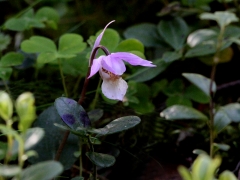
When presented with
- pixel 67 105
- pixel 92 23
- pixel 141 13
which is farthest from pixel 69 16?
pixel 67 105

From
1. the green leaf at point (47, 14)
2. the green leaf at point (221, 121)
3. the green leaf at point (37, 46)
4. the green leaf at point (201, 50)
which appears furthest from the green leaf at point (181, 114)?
the green leaf at point (47, 14)

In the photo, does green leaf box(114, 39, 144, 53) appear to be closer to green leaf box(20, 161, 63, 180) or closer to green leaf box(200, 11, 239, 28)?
green leaf box(200, 11, 239, 28)

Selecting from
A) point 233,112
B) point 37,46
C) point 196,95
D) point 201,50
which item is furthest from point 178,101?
point 37,46

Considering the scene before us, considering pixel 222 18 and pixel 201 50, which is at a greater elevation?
pixel 222 18

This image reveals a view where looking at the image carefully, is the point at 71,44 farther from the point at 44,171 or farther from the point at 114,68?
the point at 44,171

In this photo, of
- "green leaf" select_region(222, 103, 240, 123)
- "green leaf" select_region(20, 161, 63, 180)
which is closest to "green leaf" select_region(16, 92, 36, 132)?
"green leaf" select_region(20, 161, 63, 180)

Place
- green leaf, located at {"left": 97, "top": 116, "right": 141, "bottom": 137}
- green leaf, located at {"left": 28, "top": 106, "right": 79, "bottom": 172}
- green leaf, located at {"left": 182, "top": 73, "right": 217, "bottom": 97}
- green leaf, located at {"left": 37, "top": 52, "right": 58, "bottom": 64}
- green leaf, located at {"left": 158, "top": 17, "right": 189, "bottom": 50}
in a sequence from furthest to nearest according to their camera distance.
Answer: green leaf, located at {"left": 158, "top": 17, "right": 189, "bottom": 50}
green leaf, located at {"left": 37, "top": 52, "right": 58, "bottom": 64}
green leaf, located at {"left": 182, "top": 73, "right": 217, "bottom": 97}
green leaf, located at {"left": 28, "top": 106, "right": 79, "bottom": 172}
green leaf, located at {"left": 97, "top": 116, "right": 141, "bottom": 137}
